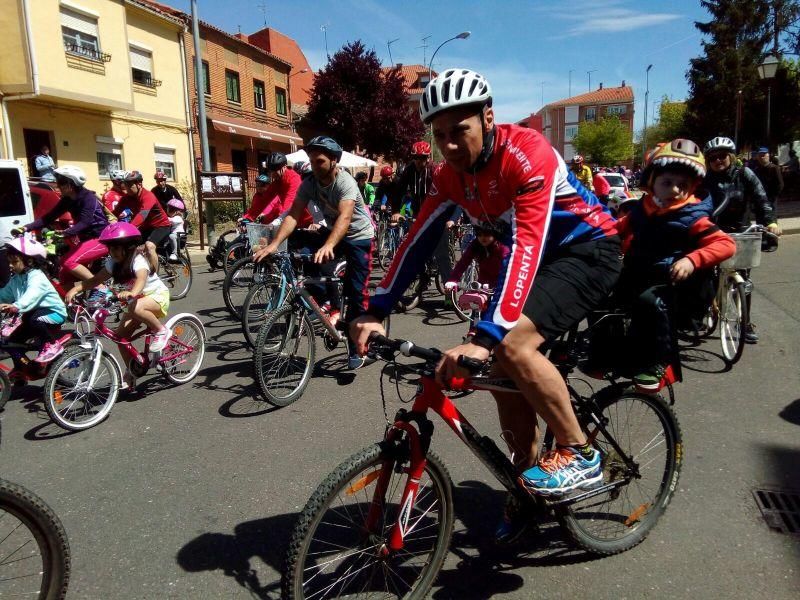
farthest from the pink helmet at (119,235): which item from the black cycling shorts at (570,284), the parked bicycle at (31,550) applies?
the black cycling shorts at (570,284)

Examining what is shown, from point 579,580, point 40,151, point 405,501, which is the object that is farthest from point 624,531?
point 40,151

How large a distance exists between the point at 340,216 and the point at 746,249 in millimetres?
3680

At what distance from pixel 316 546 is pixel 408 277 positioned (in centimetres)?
114

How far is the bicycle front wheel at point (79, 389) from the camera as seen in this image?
423 cm

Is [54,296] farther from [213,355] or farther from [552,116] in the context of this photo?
[552,116]

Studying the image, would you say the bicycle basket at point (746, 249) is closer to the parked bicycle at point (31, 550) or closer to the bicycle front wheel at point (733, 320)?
the bicycle front wheel at point (733, 320)

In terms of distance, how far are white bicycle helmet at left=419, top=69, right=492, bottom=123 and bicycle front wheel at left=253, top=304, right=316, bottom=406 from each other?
2821 mm

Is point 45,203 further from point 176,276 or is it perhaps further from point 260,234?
point 260,234

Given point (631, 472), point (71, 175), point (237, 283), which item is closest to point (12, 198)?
point (71, 175)

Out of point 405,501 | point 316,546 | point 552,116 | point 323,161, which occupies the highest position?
point 552,116

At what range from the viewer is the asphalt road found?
257cm

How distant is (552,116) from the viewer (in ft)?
367

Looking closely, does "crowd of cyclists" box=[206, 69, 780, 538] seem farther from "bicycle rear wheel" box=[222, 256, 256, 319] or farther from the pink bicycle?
"bicycle rear wheel" box=[222, 256, 256, 319]

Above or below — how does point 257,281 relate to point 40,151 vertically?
below
